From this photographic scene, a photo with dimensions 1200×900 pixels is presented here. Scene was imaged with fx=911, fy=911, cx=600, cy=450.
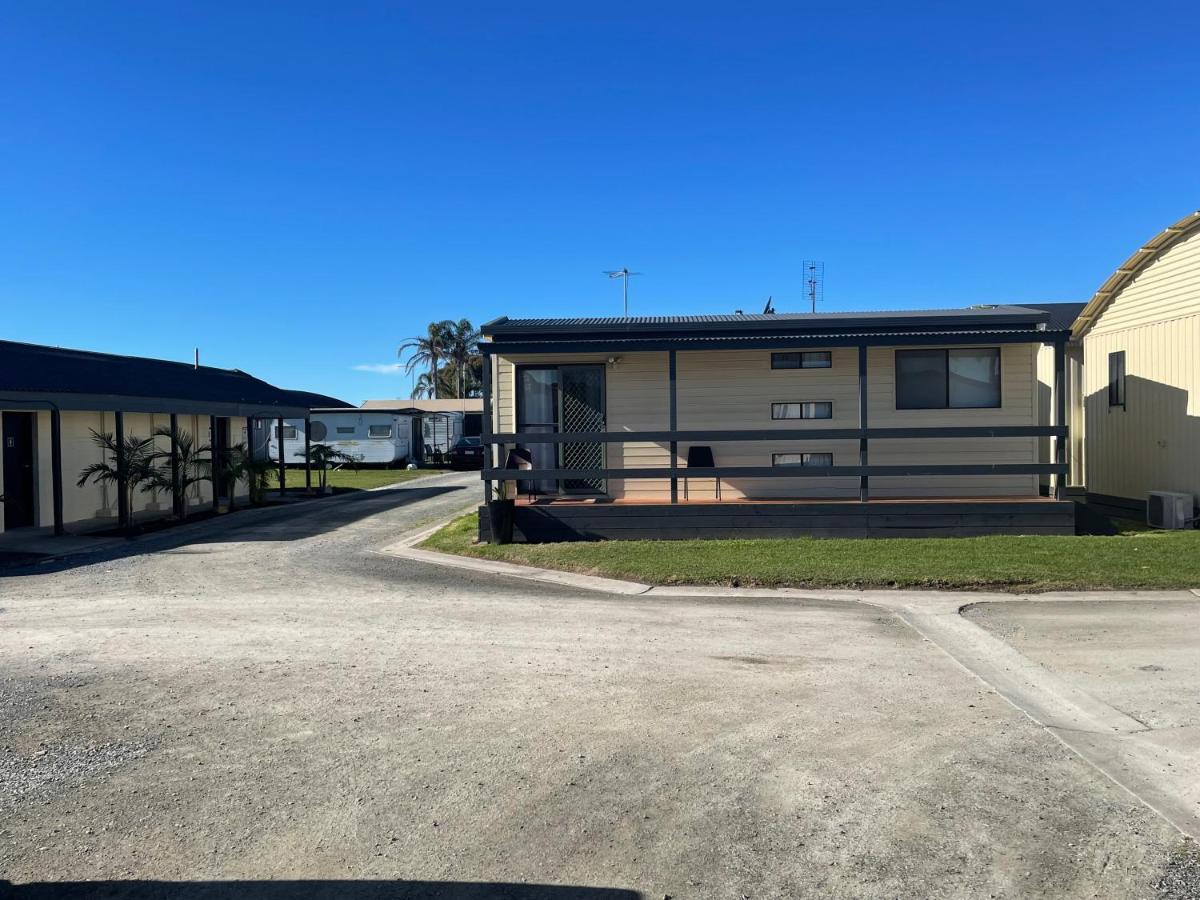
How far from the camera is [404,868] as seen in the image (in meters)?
3.70

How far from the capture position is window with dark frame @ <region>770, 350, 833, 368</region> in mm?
14734

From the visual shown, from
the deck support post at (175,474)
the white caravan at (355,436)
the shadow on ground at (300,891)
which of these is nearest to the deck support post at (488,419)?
the deck support post at (175,474)

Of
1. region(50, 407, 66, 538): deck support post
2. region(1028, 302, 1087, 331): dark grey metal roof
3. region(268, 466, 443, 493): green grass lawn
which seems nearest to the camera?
region(50, 407, 66, 538): deck support post

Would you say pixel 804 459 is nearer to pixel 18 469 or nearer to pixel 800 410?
pixel 800 410

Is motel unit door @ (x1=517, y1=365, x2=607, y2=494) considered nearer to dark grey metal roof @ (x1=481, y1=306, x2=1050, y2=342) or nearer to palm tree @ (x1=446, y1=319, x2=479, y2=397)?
dark grey metal roof @ (x1=481, y1=306, x2=1050, y2=342)

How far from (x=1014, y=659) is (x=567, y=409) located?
915cm

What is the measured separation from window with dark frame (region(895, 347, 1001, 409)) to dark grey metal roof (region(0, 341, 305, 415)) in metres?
13.4

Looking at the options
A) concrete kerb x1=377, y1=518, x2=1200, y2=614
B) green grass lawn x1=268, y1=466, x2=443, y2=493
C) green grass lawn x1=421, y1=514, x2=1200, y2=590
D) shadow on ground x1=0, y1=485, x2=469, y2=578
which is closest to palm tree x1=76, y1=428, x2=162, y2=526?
shadow on ground x1=0, y1=485, x2=469, y2=578

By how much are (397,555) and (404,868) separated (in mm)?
9339

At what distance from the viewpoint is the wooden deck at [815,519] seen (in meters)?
12.8

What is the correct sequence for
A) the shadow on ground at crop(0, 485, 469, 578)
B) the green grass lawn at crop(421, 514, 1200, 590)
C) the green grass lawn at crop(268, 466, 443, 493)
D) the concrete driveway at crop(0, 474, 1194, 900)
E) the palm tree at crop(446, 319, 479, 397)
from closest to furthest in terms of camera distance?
the concrete driveway at crop(0, 474, 1194, 900)
the green grass lawn at crop(421, 514, 1200, 590)
the shadow on ground at crop(0, 485, 469, 578)
the green grass lawn at crop(268, 466, 443, 493)
the palm tree at crop(446, 319, 479, 397)

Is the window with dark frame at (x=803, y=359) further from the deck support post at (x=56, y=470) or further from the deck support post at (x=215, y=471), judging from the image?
the deck support post at (x=56, y=470)

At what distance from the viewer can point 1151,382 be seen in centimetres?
1538

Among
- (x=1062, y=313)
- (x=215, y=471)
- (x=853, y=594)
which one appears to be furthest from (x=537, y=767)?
(x=1062, y=313)
